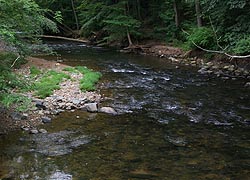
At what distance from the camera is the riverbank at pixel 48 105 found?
10773 mm

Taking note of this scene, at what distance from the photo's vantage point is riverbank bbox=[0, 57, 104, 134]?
10.8 meters

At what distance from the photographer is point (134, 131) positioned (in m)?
10.7

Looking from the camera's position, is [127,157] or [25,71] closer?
[127,157]

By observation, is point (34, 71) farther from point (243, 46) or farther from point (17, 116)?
point (243, 46)

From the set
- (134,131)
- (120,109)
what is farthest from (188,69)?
(134,131)

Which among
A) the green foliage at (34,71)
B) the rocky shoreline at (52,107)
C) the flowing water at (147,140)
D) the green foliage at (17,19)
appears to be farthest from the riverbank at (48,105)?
the green foliage at (17,19)

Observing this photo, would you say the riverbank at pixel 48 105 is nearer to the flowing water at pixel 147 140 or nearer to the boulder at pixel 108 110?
the boulder at pixel 108 110

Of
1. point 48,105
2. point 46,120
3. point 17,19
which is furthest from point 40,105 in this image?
point 17,19

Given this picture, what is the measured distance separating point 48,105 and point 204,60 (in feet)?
43.2

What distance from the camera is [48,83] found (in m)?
15.6

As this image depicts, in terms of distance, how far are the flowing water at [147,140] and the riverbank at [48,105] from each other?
1.51 ft

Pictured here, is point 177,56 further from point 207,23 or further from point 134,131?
point 134,131

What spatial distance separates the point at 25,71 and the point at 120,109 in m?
7.20

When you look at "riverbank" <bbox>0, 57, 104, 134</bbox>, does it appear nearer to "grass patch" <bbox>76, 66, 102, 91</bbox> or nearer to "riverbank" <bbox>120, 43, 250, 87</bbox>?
"grass patch" <bbox>76, 66, 102, 91</bbox>
